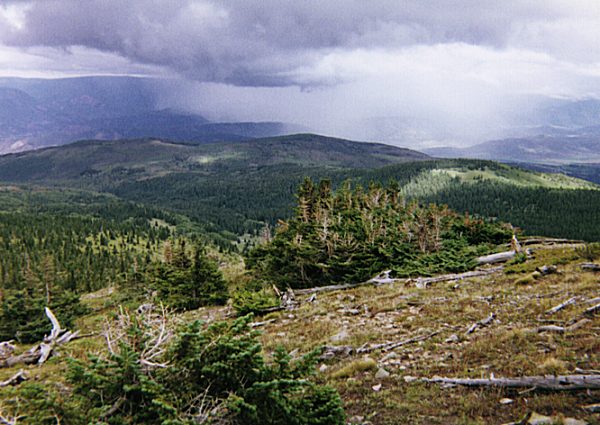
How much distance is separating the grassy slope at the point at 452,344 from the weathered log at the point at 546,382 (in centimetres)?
18

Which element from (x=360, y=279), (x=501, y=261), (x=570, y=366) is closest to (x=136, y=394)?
(x=570, y=366)

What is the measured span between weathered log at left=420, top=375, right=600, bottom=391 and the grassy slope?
0.18 metres

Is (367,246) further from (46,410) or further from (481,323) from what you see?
(46,410)

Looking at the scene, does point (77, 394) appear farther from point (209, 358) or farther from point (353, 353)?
point (353, 353)

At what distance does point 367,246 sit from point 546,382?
2134 cm

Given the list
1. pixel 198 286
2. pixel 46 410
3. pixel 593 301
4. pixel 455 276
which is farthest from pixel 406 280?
pixel 46 410

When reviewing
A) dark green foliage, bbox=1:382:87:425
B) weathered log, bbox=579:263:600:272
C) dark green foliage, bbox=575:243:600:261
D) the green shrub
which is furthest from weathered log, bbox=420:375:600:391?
dark green foliage, bbox=575:243:600:261

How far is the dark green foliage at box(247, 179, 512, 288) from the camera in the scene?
92.7ft

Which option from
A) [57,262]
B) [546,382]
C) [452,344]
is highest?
[546,382]

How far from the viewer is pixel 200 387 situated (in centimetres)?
651

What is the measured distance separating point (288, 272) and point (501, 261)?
16.9m

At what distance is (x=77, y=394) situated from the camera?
6.37 m

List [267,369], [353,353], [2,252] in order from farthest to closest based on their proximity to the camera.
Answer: [2,252], [353,353], [267,369]

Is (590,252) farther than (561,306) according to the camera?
Yes
